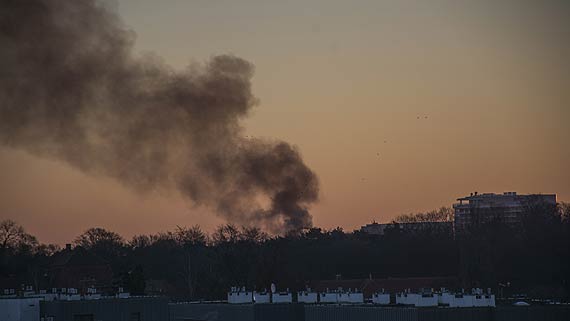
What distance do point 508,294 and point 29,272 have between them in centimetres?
5796

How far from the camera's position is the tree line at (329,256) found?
103 metres

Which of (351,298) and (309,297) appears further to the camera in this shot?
(309,297)

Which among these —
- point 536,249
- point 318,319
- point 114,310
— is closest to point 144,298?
point 114,310

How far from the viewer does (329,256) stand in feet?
429

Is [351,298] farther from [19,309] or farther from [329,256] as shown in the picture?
[329,256]

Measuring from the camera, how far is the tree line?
338 feet

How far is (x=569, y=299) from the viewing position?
84.6 meters

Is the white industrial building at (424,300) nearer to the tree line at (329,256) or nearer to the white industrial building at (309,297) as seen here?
the white industrial building at (309,297)

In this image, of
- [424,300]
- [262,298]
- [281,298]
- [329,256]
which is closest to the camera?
[424,300]

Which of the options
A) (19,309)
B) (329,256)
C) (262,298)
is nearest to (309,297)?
(262,298)

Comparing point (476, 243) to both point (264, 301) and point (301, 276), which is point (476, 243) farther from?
point (264, 301)

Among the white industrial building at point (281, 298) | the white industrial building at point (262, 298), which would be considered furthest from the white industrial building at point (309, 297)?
the white industrial building at point (262, 298)

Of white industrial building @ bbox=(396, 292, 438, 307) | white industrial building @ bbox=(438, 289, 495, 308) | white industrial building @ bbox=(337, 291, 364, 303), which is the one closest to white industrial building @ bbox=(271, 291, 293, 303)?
white industrial building @ bbox=(337, 291, 364, 303)

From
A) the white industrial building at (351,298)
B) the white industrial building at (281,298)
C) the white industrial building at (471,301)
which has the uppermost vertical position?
the white industrial building at (281,298)
